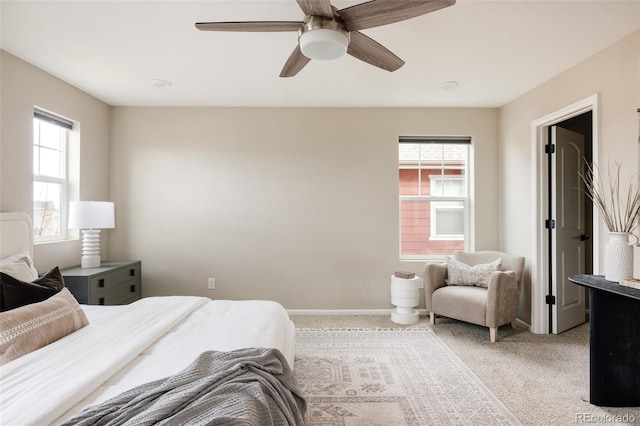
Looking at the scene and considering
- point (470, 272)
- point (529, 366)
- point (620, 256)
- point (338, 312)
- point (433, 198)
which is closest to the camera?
point (620, 256)

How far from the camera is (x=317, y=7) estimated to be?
5.32 feet

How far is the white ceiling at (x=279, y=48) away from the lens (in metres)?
2.19

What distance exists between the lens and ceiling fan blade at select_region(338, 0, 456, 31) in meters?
1.56

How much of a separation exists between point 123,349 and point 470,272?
3.32 meters

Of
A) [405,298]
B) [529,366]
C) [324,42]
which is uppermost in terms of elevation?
[324,42]

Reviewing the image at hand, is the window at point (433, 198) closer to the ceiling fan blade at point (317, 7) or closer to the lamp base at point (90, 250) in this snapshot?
the ceiling fan blade at point (317, 7)

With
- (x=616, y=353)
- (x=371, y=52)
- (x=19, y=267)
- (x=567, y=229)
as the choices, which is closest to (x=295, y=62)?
(x=371, y=52)

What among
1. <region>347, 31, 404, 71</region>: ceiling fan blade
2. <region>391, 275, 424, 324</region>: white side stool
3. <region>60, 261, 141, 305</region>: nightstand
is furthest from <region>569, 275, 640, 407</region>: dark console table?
<region>60, 261, 141, 305</region>: nightstand

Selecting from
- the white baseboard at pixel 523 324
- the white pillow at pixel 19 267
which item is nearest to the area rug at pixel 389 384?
the white baseboard at pixel 523 324

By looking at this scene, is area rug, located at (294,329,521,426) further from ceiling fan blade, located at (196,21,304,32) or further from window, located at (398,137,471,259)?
ceiling fan blade, located at (196,21,304,32)

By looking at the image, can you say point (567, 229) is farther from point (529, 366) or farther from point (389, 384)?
point (389, 384)

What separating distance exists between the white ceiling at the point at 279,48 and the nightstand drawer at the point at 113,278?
1.90 m

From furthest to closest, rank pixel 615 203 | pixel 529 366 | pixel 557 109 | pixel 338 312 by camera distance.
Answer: pixel 338 312 < pixel 557 109 < pixel 529 366 < pixel 615 203

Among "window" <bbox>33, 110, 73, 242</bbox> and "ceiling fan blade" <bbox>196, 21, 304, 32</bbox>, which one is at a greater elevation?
"ceiling fan blade" <bbox>196, 21, 304, 32</bbox>
